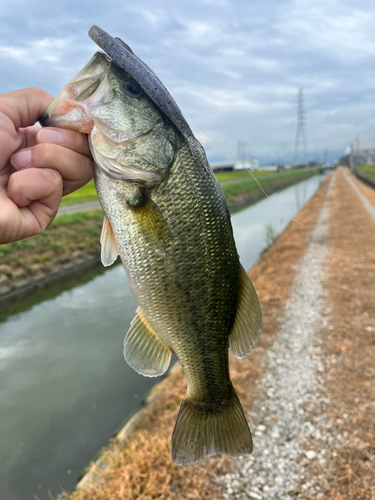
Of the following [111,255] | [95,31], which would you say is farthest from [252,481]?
[95,31]

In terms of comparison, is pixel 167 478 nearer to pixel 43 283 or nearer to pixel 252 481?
pixel 252 481

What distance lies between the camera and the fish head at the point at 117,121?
1.60 meters

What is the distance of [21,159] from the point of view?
5.34 ft

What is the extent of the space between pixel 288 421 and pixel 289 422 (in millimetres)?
25

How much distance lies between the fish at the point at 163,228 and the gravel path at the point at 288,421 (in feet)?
9.74

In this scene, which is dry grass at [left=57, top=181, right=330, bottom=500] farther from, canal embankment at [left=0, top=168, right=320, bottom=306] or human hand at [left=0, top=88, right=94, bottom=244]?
canal embankment at [left=0, top=168, right=320, bottom=306]

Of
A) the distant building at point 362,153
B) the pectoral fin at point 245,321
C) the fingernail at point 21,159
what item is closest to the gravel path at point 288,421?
the pectoral fin at point 245,321

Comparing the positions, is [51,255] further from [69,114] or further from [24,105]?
[69,114]

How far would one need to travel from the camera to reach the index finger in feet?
5.45

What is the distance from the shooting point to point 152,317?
182cm

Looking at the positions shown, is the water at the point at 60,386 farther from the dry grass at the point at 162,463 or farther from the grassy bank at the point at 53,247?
the grassy bank at the point at 53,247

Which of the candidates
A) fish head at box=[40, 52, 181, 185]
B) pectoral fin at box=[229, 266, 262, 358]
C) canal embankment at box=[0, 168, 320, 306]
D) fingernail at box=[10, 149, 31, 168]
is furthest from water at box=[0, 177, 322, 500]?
fingernail at box=[10, 149, 31, 168]

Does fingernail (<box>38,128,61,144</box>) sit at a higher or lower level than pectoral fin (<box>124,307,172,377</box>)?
higher

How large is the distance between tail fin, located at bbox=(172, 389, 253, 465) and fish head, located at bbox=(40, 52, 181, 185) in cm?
130
